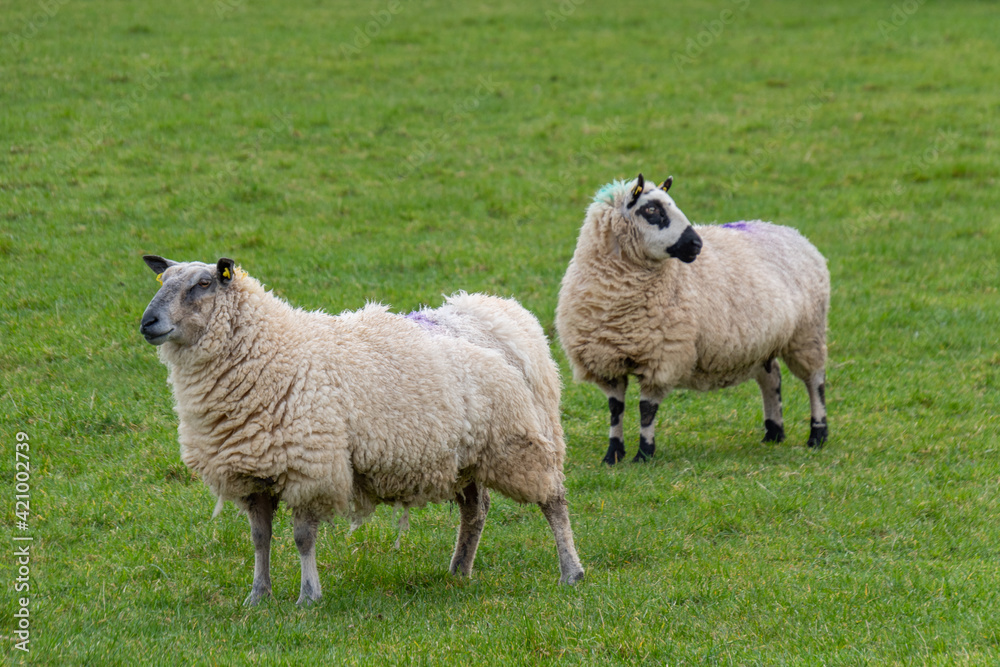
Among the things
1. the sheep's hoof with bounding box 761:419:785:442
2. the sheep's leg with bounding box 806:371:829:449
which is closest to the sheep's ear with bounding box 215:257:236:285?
the sheep's hoof with bounding box 761:419:785:442

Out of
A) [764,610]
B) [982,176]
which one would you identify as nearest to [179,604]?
[764,610]

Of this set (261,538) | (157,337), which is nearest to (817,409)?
(261,538)

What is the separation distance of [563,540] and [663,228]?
3628 mm

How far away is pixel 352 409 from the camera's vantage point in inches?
232

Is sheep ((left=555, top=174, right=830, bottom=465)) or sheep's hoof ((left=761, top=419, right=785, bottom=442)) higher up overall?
sheep ((left=555, top=174, right=830, bottom=465))

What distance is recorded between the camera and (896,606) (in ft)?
18.6

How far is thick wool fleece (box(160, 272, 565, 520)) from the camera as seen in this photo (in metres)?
5.76

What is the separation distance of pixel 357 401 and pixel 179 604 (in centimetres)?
166

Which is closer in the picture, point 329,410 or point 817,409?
point 329,410

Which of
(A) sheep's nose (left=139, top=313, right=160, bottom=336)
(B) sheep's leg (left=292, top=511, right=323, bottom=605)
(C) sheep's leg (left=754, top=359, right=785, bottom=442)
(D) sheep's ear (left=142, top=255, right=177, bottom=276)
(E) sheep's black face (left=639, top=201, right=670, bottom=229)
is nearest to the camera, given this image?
(A) sheep's nose (left=139, top=313, right=160, bottom=336)

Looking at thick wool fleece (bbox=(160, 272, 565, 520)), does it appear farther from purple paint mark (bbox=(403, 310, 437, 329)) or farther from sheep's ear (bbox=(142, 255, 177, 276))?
sheep's ear (bbox=(142, 255, 177, 276))

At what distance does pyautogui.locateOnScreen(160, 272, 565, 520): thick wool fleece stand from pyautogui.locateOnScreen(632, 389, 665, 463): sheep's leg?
285 cm

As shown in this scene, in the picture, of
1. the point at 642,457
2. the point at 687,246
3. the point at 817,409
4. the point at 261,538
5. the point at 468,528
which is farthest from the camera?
the point at 817,409

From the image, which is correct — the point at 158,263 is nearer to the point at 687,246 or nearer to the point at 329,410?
the point at 329,410
